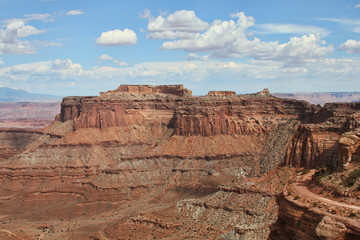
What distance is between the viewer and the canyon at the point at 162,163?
2736 inches

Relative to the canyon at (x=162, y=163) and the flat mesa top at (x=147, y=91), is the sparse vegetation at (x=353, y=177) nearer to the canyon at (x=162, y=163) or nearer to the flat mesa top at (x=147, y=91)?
the canyon at (x=162, y=163)

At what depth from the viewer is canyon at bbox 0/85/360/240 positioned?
69500mm

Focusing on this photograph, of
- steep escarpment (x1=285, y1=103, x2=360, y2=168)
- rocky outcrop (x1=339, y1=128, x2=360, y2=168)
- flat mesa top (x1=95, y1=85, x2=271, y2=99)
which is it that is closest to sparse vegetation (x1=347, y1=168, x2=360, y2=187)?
rocky outcrop (x1=339, y1=128, x2=360, y2=168)

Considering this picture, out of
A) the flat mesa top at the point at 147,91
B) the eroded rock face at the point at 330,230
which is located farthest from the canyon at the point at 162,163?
the eroded rock face at the point at 330,230

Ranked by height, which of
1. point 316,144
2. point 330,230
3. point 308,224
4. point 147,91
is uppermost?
point 147,91

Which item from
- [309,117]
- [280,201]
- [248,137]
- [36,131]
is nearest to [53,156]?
[36,131]

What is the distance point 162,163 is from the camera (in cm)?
11519

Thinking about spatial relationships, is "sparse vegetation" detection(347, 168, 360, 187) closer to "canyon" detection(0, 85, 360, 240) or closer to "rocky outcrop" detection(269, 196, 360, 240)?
"rocky outcrop" detection(269, 196, 360, 240)

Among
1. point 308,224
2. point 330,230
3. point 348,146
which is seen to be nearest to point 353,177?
point 348,146

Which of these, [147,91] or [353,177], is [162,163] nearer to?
[147,91]

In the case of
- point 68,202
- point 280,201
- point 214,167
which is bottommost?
point 68,202

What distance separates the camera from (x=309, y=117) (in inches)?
4345

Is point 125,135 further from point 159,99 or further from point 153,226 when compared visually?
point 153,226

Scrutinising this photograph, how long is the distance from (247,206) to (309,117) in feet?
153
